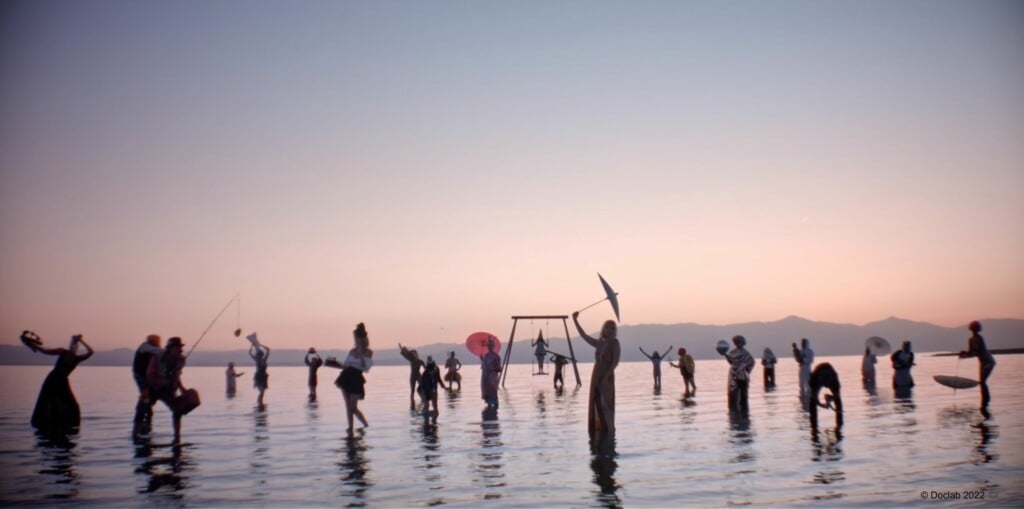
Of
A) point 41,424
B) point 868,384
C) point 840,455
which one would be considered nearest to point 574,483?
point 840,455

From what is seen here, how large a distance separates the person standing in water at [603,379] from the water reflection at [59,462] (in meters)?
8.78

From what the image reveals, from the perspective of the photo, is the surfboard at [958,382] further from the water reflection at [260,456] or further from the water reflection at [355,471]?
the water reflection at [260,456]

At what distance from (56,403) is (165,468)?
8.06 m

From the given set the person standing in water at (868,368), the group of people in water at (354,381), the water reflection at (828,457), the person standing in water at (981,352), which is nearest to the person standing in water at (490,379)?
the group of people in water at (354,381)

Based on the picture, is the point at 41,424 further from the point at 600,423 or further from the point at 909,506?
the point at 909,506

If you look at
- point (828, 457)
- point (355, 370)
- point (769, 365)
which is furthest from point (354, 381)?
point (769, 365)

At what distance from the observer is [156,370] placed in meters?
15.9

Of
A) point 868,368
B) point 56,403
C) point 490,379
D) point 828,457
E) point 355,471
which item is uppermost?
point 56,403

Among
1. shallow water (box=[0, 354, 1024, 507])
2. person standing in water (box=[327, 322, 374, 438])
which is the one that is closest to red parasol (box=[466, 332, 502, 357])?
shallow water (box=[0, 354, 1024, 507])

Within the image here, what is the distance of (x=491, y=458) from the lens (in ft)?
43.0

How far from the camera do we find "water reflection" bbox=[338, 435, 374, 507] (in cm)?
978

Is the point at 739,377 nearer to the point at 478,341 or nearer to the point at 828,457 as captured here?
the point at 828,457

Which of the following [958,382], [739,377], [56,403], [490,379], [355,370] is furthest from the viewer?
[958,382]

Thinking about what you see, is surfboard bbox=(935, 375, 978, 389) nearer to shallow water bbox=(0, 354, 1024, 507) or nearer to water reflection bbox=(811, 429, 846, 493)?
shallow water bbox=(0, 354, 1024, 507)
